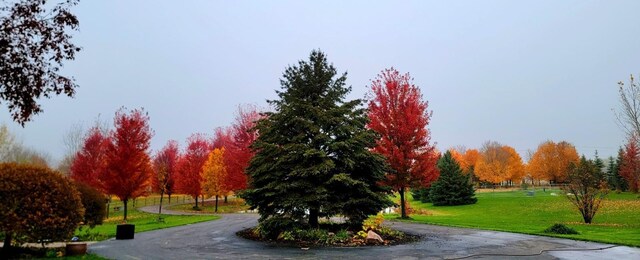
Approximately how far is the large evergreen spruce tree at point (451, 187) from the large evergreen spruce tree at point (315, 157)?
31067 millimetres

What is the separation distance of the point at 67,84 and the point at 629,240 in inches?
795

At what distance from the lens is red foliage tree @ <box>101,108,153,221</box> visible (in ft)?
95.5

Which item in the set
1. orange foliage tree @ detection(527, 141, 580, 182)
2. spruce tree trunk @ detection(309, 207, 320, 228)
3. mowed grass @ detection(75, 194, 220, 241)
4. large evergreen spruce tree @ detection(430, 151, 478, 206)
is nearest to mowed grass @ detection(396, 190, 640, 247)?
large evergreen spruce tree @ detection(430, 151, 478, 206)

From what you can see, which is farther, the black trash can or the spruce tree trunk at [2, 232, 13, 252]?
the black trash can

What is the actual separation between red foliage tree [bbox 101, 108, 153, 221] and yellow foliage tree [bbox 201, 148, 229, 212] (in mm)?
13677

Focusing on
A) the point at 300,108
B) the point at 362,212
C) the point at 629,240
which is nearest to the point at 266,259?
the point at 362,212

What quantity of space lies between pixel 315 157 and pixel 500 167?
67285 millimetres

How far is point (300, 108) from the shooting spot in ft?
58.6

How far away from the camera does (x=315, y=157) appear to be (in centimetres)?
1714

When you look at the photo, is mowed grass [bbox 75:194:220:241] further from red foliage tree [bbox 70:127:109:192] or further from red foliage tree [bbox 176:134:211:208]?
red foliage tree [bbox 176:134:211:208]

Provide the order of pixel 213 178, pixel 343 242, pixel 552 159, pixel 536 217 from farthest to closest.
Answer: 1. pixel 552 159
2. pixel 213 178
3. pixel 536 217
4. pixel 343 242

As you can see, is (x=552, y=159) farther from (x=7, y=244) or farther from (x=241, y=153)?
(x=7, y=244)

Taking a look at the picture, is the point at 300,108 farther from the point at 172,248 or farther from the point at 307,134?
the point at 172,248

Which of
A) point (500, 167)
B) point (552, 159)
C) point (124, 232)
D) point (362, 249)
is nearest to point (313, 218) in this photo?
point (362, 249)
